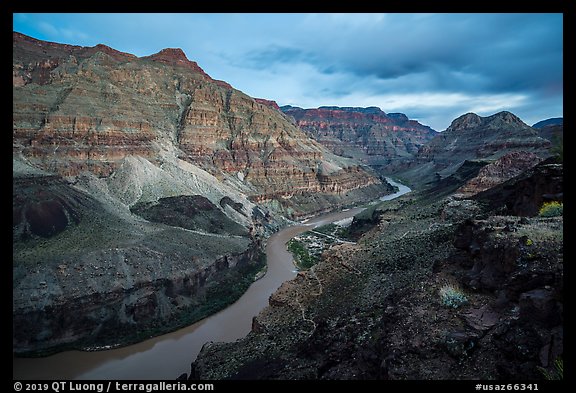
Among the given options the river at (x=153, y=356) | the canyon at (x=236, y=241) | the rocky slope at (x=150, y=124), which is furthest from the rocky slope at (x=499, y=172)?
the rocky slope at (x=150, y=124)

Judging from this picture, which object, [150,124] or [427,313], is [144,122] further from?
[427,313]

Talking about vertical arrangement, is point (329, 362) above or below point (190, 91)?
below

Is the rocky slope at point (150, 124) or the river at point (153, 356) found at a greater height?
the rocky slope at point (150, 124)

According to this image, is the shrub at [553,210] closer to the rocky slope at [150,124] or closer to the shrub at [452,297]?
the shrub at [452,297]

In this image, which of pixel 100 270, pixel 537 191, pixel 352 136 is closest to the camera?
pixel 537 191

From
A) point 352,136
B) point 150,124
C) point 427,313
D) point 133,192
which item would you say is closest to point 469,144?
point 352,136

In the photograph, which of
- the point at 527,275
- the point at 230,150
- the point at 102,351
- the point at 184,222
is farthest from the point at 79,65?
the point at 527,275

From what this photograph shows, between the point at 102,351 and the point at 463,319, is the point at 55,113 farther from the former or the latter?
the point at 463,319
